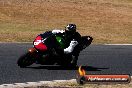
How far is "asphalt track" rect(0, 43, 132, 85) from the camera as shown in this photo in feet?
51.1

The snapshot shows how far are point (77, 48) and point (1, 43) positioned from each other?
24.2 feet

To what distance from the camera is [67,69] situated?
57.7 ft

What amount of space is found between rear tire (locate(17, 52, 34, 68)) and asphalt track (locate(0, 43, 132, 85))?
0.16 meters

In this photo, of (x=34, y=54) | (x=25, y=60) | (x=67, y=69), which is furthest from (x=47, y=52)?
(x=67, y=69)

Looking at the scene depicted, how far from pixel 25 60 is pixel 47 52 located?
77 cm

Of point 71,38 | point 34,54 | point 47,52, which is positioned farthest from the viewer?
point 71,38

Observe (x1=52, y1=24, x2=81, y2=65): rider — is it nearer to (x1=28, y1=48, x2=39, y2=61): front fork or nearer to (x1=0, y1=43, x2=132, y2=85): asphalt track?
(x1=0, y1=43, x2=132, y2=85): asphalt track

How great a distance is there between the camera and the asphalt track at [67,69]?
15585 millimetres

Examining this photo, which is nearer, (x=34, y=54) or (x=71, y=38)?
(x=34, y=54)

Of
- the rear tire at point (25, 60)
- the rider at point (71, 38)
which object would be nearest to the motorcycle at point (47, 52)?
the rear tire at point (25, 60)

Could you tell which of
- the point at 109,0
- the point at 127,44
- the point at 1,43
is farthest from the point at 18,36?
the point at 109,0

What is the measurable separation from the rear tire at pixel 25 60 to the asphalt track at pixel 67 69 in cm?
16

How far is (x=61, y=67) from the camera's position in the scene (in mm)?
17969

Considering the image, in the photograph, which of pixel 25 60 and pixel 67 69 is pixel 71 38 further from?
pixel 25 60
